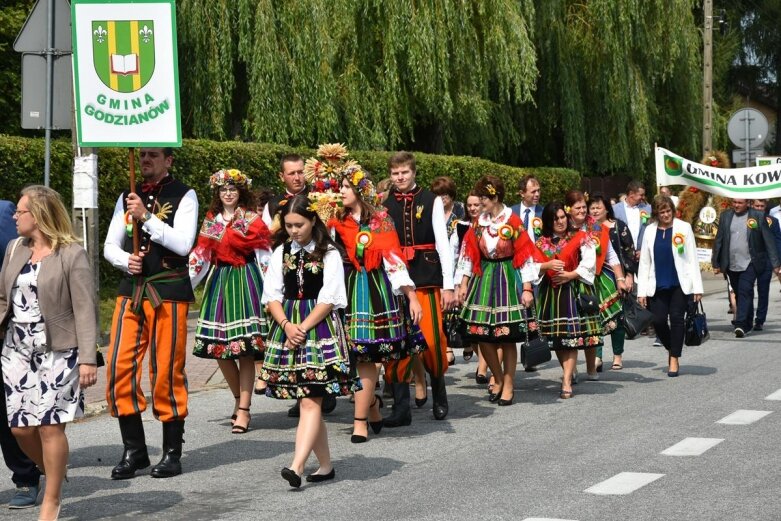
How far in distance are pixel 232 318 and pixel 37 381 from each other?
120 inches

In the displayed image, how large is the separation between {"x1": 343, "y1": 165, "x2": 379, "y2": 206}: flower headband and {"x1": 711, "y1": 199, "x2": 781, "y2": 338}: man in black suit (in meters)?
8.20

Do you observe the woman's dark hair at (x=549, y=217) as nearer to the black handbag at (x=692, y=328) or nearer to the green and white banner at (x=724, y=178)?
the black handbag at (x=692, y=328)

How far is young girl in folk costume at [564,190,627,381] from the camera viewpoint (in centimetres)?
1167

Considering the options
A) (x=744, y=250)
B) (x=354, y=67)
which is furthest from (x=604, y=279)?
(x=354, y=67)

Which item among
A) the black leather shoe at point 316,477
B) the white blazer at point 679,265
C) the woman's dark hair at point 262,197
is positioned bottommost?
the black leather shoe at point 316,477

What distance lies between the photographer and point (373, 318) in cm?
874

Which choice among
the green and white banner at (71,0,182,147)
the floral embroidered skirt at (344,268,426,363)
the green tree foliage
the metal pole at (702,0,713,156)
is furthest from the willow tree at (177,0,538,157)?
the green and white banner at (71,0,182,147)

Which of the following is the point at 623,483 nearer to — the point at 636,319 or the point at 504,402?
the point at 504,402

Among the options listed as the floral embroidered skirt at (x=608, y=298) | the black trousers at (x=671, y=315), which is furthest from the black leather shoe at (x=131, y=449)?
the black trousers at (x=671, y=315)

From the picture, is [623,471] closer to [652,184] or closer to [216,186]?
[216,186]

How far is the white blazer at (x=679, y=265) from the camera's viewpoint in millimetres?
12125

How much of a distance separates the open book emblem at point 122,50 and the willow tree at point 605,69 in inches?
736

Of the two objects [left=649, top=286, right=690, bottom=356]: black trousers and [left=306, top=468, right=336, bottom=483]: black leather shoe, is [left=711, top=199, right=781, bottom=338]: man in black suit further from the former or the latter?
[left=306, top=468, right=336, bottom=483]: black leather shoe

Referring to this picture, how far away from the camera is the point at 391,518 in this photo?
639cm
